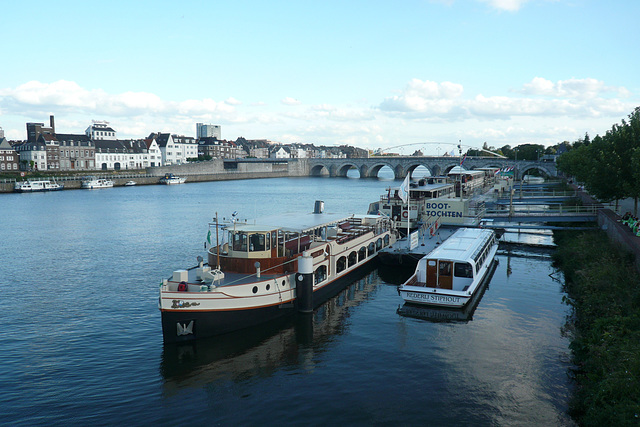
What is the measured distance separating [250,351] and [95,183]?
388 feet

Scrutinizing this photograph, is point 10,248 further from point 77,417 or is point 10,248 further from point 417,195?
point 417,195

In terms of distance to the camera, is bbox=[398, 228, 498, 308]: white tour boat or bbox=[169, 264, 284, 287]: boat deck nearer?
bbox=[169, 264, 284, 287]: boat deck

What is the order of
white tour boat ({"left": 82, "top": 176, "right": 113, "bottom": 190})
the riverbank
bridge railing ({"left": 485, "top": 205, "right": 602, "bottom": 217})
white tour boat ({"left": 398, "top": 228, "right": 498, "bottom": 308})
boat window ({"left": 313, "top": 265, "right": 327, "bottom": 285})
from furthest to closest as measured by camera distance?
A: white tour boat ({"left": 82, "top": 176, "right": 113, "bottom": 190}) < bridge railing ({"left": 485, "top": 205, "right": 602, "bottom": 217}) < boat window ({"left": 313, "top": 265, "right": 327, "bottom": 285}) < white tour boat ({"left": 398, "top": 228, "right": 498, "bottom": 308}) < the riverbank

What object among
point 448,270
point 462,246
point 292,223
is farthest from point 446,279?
point 292,223

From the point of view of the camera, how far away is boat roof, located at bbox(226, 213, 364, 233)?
2664 centimetres

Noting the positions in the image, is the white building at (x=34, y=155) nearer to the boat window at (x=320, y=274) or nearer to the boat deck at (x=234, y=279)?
the boat window at (x=320, y=274)

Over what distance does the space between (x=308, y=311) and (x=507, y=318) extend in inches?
435

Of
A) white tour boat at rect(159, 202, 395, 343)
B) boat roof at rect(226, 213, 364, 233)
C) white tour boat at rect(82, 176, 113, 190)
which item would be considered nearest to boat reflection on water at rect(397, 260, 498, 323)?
white tour boat at rect(159, 202, 395, 343)

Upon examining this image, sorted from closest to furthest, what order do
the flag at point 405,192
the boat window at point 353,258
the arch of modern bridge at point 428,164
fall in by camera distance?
1. the boat window at point 353,258
2. the flag at point 405,192
3. the arch of modern bridge at point 428,164

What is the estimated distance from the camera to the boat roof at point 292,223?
26641 millimetres

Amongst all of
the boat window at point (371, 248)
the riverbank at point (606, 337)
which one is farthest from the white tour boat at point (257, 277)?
the riverbank at point (606, 337)

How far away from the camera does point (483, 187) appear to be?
9062 cm

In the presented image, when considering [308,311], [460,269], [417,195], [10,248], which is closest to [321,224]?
[308,311]

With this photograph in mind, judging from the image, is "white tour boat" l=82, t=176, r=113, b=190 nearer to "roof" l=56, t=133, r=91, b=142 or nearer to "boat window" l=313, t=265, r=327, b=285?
"roof" l=56, t=133, r=91, b=142
